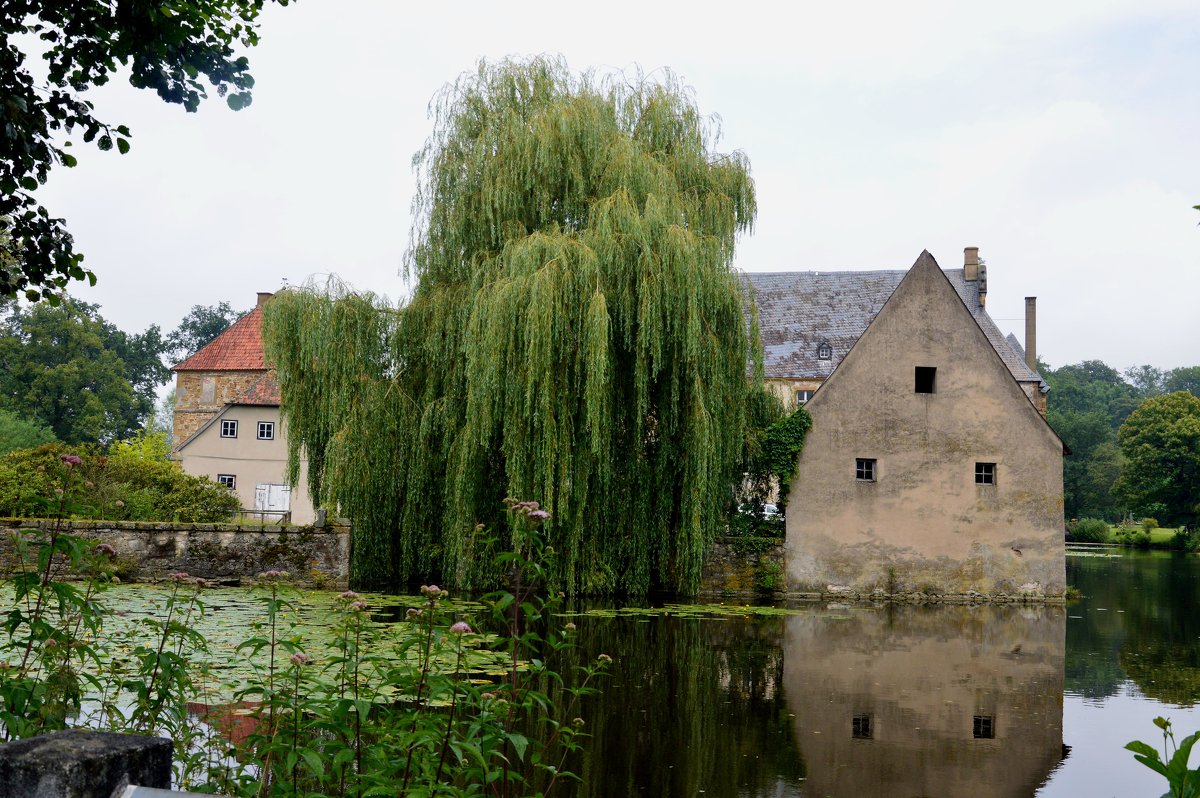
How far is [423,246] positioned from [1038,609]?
13.5 metres

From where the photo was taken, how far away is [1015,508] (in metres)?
21.9

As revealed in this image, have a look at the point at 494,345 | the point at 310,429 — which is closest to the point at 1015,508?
the point at 494,345

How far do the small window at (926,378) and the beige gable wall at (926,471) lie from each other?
147 mm

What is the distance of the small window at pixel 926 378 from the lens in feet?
72.9

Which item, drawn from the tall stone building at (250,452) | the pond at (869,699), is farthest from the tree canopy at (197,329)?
the pond at (869,699)

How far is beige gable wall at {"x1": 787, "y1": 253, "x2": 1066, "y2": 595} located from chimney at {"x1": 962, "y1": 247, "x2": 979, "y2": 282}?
17346 mm

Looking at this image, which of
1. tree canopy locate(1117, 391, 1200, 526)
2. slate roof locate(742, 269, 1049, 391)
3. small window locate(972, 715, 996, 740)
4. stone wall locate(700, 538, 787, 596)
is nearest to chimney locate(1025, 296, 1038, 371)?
slate roof locate(742, 269, 1049, 391)

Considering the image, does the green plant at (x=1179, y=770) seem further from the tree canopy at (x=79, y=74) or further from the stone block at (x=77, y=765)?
the tree canopy at (x=79, y=74)

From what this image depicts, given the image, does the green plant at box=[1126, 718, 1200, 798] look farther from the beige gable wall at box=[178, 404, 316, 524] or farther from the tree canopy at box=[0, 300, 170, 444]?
the tree canopy at box=[0, 300, 170, 444]

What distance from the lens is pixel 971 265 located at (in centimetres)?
3847

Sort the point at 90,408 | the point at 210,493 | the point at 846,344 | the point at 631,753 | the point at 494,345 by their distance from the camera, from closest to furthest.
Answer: the point at 631,753 < the point at 494,345 < the point at 210,493 < the point at 846,344 < the point at 90,408

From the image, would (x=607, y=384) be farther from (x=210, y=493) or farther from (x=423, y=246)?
(x=210, y=493)

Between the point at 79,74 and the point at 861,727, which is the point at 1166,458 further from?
the point at 79,74

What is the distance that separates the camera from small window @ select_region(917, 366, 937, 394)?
22219 millimetres
